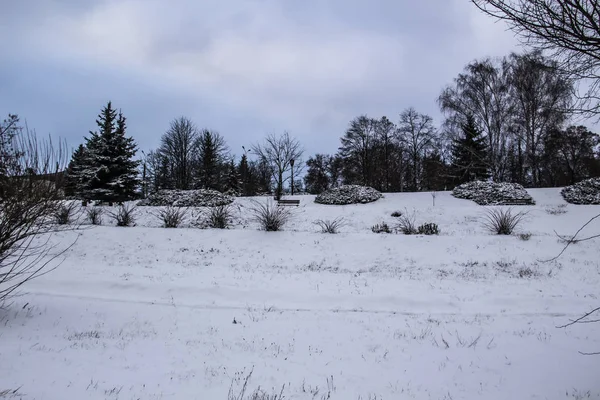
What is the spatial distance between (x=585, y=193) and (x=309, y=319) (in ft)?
61.4

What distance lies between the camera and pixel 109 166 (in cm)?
2591

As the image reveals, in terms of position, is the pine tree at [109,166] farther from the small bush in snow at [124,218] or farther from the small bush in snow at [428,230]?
the small bush in snow at [428,230]

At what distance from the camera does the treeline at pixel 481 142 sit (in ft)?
81.1

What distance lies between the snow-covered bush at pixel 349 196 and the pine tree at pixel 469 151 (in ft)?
33.9

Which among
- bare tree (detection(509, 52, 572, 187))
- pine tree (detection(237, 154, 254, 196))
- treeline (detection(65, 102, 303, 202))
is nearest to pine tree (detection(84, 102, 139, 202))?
treeline (detection(65, 102, 303, 202))

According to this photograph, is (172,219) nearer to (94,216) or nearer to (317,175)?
(94,216)

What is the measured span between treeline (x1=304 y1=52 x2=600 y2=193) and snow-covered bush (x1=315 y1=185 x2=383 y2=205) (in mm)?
9074

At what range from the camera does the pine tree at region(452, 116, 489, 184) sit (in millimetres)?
27750

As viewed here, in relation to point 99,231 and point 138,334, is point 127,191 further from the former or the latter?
point 138,334

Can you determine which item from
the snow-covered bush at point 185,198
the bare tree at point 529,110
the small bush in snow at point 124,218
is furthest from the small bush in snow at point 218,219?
the bare tree at point 529,110

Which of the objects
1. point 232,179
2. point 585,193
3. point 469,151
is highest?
point 469,151

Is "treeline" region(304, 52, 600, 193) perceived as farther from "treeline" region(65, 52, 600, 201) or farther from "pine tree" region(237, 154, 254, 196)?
"pine tree" region(237, 154, 254, 196)

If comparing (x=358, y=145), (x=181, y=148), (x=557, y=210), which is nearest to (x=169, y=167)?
(x=181, y=148)

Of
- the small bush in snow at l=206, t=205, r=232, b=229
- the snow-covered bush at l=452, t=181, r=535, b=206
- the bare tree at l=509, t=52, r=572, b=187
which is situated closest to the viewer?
the small bush in snow at l=206, t=205, r=232, b=229
